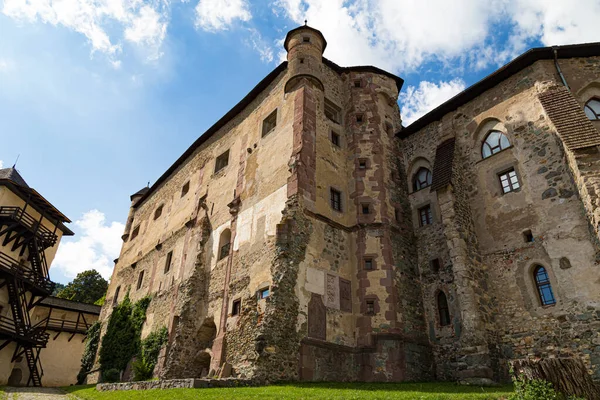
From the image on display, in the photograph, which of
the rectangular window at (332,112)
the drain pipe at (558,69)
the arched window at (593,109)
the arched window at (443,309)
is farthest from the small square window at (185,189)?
the arched window at (593,109)

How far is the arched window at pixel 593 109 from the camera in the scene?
53.1 ft

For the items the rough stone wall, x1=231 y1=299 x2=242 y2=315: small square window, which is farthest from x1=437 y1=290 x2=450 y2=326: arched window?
x1=231 y1=299 x2=242 y2=315: small square window

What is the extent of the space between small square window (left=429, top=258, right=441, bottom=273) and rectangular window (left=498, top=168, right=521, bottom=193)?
393cm

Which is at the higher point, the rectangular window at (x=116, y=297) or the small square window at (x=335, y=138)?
the small square window at (x=335, y=138)

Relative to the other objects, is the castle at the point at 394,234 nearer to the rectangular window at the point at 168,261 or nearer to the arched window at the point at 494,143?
the arched window at the point at 494,143

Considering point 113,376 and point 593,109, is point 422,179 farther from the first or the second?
point 113,376

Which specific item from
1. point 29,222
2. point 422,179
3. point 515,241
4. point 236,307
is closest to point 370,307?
point 236,307

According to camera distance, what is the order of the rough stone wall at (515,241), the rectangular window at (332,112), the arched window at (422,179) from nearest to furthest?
the rough stone wall at (515,241)
the arched window at (422,179)
the rectangular window at (332,112)

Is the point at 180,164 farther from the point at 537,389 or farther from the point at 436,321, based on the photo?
the point at 537,389

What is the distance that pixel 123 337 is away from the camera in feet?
83.2

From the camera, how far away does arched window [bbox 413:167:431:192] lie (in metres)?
20.0

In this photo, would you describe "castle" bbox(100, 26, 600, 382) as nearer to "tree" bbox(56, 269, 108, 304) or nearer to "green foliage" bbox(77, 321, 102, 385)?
"green foliage" bbox(77, 321, 102, 385)

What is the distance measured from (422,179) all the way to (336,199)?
15.5ft

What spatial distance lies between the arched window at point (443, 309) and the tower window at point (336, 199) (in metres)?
5.51
